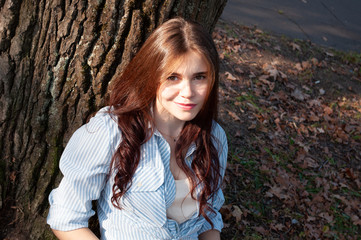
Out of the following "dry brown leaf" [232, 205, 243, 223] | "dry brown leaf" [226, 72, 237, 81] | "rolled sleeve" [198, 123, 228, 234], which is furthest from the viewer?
"dry brown leaf" [226, 72, 237, 81]

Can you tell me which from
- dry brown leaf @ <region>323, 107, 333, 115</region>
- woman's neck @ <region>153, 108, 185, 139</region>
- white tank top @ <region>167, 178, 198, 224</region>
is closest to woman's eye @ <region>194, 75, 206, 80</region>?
woman's neck @ <region>153, 108, 185, 139</region>

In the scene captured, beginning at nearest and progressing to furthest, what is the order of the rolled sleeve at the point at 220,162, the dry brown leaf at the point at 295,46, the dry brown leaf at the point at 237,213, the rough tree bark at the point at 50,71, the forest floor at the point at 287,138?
the rough tree bark at the point at 50,71
the rolled sleeve at the point at 220,162
the dry brown leaf at the point at 237,213
the forest floor at the point at 287,138
the dry brown leaf at the point at 295,46

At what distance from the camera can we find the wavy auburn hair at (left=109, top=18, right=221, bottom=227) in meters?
1.98

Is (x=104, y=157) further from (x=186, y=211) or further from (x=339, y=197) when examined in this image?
(x=339, y=197)

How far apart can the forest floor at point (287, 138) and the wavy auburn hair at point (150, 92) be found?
57.4 inches

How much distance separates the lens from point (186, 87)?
2016mm

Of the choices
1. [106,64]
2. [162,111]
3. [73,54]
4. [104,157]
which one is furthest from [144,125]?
[73,54]

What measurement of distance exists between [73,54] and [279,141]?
9.81 feet

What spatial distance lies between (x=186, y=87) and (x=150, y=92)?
0.20m

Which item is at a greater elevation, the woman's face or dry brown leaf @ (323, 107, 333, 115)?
the woman's face

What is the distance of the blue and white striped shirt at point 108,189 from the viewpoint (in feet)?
6.49

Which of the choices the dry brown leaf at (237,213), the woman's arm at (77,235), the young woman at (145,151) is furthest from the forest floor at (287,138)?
the woman's arm at (77,235)

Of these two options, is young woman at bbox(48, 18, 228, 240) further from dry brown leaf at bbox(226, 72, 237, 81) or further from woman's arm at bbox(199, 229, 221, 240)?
dry brown leaf at bbox(226, 72, 237, 81)

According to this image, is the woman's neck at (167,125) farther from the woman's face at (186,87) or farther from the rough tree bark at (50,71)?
the rough tree bark at (50,71)
